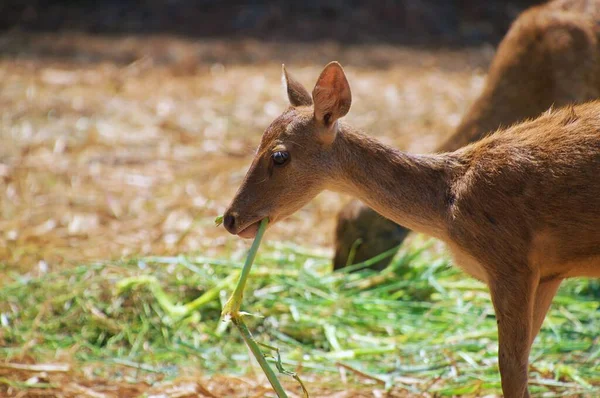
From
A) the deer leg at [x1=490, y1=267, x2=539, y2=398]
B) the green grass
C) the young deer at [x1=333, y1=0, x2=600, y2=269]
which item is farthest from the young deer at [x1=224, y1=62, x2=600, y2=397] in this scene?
the young deer at [x1=333, y1=0, x2=600, y2=269]

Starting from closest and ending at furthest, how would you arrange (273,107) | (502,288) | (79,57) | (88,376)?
1. (502,288)
2. (88,376)
3. (273,107)
4. (79,57)

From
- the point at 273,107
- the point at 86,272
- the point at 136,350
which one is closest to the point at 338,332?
the point at 136,350

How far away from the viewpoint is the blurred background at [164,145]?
5293mm

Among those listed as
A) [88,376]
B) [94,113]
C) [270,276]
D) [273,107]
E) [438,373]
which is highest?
[273,107]

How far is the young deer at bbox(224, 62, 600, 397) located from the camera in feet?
12.4

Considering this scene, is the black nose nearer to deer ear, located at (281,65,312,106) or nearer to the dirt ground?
deer ear, located at (281,65,312,106)

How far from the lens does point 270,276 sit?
586 centimetres

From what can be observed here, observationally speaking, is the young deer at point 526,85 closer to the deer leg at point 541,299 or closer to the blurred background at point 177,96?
the blurred background at point 177,96

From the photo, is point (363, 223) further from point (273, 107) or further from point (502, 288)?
point (273, 107)

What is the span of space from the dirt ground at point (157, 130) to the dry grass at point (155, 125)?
2 centimetres

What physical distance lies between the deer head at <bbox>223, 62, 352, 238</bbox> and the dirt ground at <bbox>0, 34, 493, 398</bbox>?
2.95 feet

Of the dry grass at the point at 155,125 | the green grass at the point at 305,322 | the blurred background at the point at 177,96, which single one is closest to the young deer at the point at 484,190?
the green grass at the point at 305,322

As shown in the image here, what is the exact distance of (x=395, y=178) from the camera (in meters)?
4.09

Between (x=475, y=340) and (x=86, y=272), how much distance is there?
2485mm
